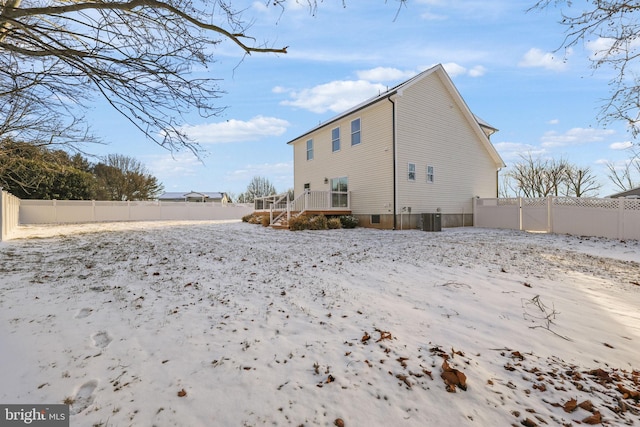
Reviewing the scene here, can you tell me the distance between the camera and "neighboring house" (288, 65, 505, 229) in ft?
42.1

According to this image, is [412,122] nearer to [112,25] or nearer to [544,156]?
[112,25]

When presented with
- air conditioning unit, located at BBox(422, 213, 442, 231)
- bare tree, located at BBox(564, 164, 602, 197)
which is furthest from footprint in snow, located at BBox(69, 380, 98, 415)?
bare tree, located at BBox(564, 164, 602, 197)

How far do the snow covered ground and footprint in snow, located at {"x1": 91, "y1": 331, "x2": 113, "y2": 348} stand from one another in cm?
2

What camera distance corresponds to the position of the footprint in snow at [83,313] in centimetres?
302

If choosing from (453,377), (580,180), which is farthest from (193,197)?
(580,180)

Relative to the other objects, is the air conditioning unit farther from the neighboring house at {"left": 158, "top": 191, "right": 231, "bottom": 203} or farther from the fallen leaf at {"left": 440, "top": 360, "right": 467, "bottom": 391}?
the neighboring house at {"left": 158, "top": 191, "right": 231, "bottom": 203}

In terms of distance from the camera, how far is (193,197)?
50406 millimetres

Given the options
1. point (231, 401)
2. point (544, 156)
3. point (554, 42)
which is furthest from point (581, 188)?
point (231, 401)

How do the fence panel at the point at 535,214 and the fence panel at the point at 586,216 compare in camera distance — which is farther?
the fence panel at the point at 535,214

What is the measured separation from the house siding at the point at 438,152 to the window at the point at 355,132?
221 cm

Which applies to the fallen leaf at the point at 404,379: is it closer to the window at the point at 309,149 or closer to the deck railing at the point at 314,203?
the deck railing at the point at 314,203

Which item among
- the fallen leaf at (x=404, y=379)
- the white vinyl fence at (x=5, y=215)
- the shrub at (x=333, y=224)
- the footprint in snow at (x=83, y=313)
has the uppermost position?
the white vinyl fence at (x=5, y=215)

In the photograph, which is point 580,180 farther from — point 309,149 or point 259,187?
point 259,187

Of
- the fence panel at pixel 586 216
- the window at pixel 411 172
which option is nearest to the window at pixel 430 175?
the window at pixel 411 172
